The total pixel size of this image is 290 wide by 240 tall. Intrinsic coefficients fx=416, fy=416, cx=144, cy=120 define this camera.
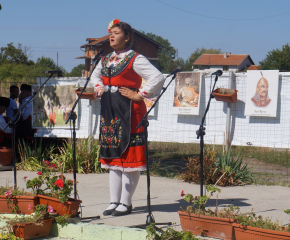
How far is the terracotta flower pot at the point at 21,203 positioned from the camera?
4414 millimetres

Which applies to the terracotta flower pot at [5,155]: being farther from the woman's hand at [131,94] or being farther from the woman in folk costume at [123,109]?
the woman's hand at [131,94]

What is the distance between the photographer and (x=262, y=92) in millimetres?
7543

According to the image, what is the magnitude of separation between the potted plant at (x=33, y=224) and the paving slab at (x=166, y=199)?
18.9 inches

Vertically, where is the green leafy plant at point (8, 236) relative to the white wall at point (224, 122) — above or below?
below

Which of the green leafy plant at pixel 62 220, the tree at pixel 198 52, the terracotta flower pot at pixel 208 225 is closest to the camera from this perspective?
the terracotta flower pot at pixel 208 225

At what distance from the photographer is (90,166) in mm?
8117

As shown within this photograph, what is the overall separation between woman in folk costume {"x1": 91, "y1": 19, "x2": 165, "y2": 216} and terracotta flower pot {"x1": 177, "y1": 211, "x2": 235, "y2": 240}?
0.98 m

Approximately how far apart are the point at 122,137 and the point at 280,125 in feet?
13.1

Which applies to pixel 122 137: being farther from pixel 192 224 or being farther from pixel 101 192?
pixel 101 192

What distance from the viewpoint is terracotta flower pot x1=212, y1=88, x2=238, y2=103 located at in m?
7.45

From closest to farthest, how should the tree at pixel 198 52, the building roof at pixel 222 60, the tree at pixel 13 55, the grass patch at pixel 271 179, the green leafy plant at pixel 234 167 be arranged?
the green leafy plant at pixel 234 167 → the grass patch at pixel 271 179 → the tree at pixel 13 55 → the building roof at pixel 222 60 → the tree at pixel 198 52

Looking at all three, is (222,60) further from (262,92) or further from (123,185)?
(123,185)

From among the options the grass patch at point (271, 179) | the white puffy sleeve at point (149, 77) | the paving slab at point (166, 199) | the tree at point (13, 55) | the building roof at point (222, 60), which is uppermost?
the building roof at point (222, 60)

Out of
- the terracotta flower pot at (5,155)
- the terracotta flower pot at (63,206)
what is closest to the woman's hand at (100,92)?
the terracotta flower pot at (63,206)
